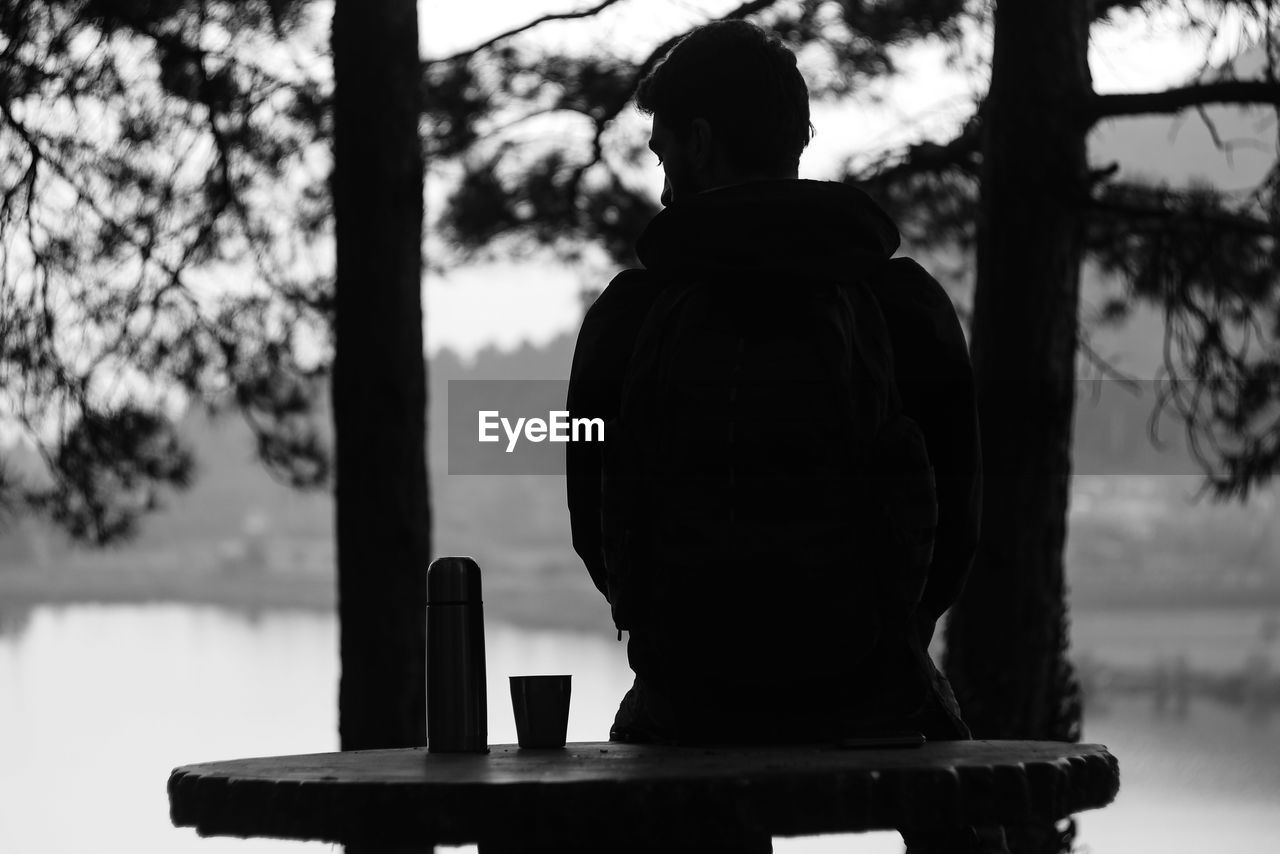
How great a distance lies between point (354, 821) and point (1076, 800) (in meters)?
0.57

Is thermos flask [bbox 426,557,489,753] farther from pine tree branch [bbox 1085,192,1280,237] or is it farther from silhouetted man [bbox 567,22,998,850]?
pine tree branch [bbox 1085,192,1280,237]

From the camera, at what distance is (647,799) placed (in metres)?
1.11

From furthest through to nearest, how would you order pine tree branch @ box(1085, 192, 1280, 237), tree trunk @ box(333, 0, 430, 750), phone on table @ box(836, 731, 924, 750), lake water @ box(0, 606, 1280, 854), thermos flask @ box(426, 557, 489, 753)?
lake water @ box(0, 606, 1280, 854), pine tree branch @ box(1085, 192, 1280, 237), tree trunk @ box(333, 0, 430, 750), thermos flask @ box(426, 557, 489, 753), phone on table @ box(836, 731, 924, 750)

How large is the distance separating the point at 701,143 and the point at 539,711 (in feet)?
2.01

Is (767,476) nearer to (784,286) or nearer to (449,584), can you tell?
(784,286)

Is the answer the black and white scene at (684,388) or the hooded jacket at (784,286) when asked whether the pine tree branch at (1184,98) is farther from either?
the hooded jacket at (784,286)

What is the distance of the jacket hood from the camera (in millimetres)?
1359

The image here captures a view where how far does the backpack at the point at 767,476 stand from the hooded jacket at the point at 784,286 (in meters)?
0.05

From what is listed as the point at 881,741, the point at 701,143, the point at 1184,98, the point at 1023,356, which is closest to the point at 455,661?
the point at 881,741

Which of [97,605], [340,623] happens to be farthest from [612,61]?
[97,605]

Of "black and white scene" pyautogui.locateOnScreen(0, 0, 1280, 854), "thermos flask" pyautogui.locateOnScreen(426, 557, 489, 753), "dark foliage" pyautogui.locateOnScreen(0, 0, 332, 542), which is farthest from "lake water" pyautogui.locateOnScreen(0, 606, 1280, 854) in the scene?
"thermos flask" pyautogui.locateOnScreen(426, 557, 489, 753)

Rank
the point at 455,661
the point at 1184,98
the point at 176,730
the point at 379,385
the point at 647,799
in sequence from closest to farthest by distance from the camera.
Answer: the point at 647,799 < the point at 455,661 < the point at 379,385 < the point at 1184,98 < the point at 176,730

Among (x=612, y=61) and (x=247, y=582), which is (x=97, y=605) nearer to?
(x=612, y=61)

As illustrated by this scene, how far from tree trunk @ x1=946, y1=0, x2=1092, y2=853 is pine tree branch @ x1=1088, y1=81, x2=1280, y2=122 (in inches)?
3.2
